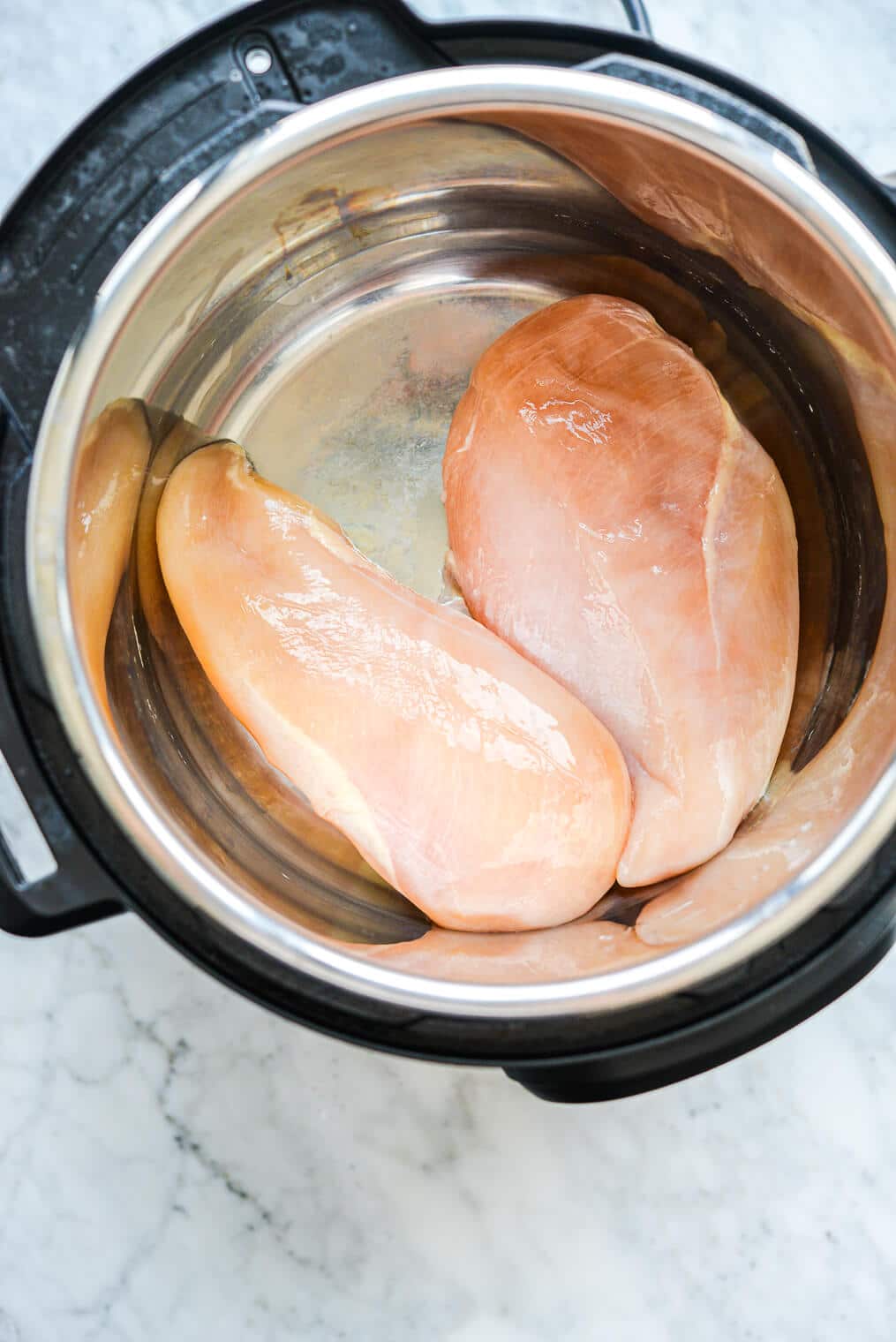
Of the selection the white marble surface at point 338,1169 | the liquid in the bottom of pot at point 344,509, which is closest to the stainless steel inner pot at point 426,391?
the liquid in the bottom of pot at point 344,509

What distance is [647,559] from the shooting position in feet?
2.21

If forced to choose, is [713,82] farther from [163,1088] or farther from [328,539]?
[163,1088]

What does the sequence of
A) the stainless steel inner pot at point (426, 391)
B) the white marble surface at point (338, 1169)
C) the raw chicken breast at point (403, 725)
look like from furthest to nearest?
the white marble surface at point (338, 1169)
the raw chicken breast at point (403, 725)
the stainless steel inner pot at point (426, 391)

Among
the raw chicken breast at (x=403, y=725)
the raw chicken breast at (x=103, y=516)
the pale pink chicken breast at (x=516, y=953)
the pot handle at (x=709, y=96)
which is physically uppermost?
the pot handle at (x=709, y=96)

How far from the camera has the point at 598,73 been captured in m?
0.54

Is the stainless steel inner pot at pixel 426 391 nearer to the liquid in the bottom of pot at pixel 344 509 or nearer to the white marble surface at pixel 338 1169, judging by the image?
the liquid in the bottom of pot at pixel 344 509

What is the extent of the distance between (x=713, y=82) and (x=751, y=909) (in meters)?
0.45

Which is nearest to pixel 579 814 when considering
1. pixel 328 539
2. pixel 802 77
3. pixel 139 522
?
pixel 328 539

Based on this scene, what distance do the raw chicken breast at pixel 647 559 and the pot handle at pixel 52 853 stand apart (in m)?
0.30

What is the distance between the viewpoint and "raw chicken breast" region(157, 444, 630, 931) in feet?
2.13

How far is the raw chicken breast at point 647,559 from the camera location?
0.67 meters

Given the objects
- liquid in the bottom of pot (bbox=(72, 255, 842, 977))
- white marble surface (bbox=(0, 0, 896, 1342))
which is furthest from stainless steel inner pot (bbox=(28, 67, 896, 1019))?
white marble surface (bbox=(0, 0, 896, 1342))

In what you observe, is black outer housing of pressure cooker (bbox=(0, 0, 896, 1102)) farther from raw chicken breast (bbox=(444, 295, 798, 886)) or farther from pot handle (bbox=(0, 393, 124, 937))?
raw chicken breast (bbox=(444, 295, 798, 886))

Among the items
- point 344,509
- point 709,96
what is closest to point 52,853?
point 344,509
